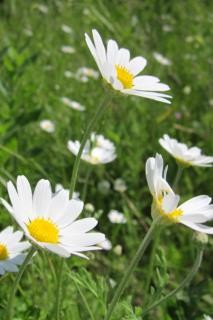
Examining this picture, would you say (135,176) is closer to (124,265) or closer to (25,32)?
(124,265)

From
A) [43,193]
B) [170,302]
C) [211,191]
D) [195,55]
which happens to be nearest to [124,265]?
[170,302]

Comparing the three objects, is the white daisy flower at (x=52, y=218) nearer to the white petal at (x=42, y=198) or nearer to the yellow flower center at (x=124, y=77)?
the white petal at (x=42, y=198)

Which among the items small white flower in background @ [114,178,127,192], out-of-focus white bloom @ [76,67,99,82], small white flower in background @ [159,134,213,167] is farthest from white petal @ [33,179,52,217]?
out-of-focus white bloom @ [76,67,99,82]

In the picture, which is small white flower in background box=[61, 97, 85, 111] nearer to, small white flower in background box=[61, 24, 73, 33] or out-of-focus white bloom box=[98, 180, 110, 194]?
out-of-focus white bloom box=[98, 180, 110, 194]

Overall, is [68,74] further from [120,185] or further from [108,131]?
[120,185]

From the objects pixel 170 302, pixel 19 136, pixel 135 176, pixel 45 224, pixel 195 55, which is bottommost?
pixel 195 55

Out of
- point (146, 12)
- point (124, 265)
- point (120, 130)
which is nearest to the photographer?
point (124, 265)

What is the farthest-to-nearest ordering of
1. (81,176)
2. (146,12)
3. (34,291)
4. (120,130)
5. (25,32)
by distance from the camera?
(146,12), (25,32), (120,130), (81,176), (34,291)
